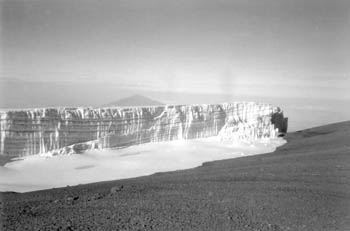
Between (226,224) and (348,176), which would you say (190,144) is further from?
(226,224)

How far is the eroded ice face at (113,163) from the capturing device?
1042cm

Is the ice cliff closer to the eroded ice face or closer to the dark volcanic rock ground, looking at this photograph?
the eroded ice face

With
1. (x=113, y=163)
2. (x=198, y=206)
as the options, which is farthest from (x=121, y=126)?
(x=198, y=206)

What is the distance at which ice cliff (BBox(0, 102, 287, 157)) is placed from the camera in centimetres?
1147

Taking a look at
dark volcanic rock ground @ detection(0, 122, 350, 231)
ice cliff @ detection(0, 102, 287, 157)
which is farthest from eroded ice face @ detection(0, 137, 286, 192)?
dark volcanic rock ground @ detection(0, 122, 350, 231)

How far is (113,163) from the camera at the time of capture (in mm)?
12750

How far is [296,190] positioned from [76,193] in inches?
184

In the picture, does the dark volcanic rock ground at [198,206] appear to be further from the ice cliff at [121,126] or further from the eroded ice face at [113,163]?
the ice cliff at [121,126]

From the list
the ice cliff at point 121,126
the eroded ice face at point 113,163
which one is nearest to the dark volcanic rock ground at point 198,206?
the eroded ice face at point 113,163

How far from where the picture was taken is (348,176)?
8.91 m

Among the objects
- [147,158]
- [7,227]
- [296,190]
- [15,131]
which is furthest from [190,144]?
[7,227]

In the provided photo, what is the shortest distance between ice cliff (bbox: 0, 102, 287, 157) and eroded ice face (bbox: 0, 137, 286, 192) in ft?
1.40

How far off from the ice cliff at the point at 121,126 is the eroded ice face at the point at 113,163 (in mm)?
428

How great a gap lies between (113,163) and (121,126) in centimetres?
234
